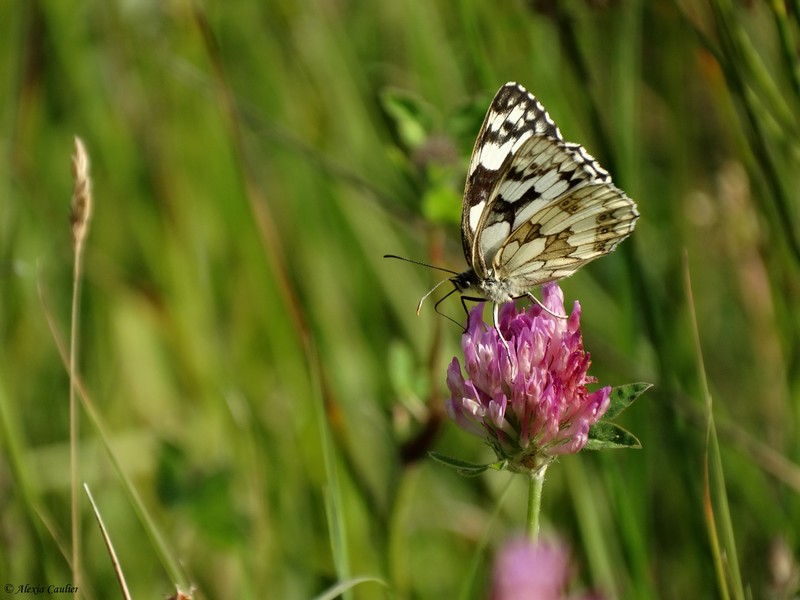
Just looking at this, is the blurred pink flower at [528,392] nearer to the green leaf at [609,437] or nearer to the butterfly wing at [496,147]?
the green leaf at [609,437]

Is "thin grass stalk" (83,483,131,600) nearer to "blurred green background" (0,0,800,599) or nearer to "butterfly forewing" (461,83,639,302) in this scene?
"blurred green background" (0,0,800,599)

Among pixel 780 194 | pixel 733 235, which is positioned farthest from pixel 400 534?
pixel 733 235

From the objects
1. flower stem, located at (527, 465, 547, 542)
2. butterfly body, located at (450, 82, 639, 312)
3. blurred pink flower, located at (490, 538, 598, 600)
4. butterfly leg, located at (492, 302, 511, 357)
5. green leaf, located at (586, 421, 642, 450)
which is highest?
butterfly body, located at (450, 82, 639, 312)

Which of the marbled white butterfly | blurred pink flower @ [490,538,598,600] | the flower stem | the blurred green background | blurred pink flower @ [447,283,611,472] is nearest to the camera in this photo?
blurred pink flower @ [490,538,598,600]

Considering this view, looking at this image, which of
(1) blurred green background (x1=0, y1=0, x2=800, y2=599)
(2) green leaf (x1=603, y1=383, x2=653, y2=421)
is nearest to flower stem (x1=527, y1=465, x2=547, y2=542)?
(2) green leaf (x1=603, y1=383, x2=653, y2=421)

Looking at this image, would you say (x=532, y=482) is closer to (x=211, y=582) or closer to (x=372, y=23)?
(x=211, y=582)

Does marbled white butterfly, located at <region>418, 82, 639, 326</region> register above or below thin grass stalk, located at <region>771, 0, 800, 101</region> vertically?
below

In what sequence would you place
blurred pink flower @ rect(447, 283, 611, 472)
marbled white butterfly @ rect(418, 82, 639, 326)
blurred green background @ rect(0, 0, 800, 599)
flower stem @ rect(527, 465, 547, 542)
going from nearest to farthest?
flower stem @ rect(527, 465, 547, 542), blurred pink flower @ rect(447, 283, 611, 472), marbled white butterfly @ rect(418, 82, 639, 326), blurred green background @ rect(0, 0, 800, 599)

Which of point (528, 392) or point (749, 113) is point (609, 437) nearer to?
point (528, 392)

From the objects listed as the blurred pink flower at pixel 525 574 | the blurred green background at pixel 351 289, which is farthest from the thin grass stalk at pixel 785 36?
the blurred pink flower at pixel 525 574
